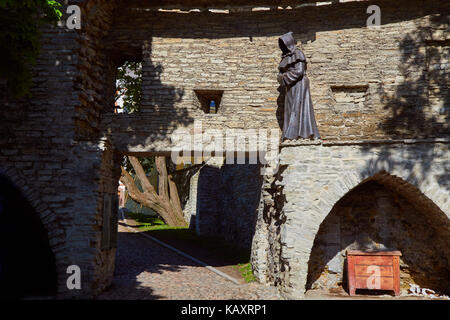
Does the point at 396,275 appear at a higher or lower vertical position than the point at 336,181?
lower

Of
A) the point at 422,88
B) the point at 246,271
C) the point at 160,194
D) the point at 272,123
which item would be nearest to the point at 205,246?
the point at 246,271

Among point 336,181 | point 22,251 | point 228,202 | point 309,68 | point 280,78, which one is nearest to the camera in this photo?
point 336,181

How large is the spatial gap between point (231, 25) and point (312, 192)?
396 cm

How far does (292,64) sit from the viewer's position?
6.74 metres

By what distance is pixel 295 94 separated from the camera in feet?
21.8

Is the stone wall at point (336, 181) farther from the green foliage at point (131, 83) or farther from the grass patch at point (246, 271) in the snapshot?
the green foliage at point (131, 83)

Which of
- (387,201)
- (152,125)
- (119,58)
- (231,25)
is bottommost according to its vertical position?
(387,201)

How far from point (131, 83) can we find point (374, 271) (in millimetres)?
9258

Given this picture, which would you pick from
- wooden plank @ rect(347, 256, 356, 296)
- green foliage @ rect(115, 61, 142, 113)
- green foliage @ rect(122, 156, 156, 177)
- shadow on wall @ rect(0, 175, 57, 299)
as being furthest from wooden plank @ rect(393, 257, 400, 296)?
green foliage @ rect(122, 156, 156, 177)

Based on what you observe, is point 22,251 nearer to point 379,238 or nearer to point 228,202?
point 379,238

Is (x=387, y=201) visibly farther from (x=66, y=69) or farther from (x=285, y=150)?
(x=66, y=69)

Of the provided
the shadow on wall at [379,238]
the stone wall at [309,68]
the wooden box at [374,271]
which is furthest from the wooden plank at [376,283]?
the stone wall at [309,68]

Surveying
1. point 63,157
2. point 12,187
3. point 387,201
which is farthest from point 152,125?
point 387,201

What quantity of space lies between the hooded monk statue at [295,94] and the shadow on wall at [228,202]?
4.52 metres
